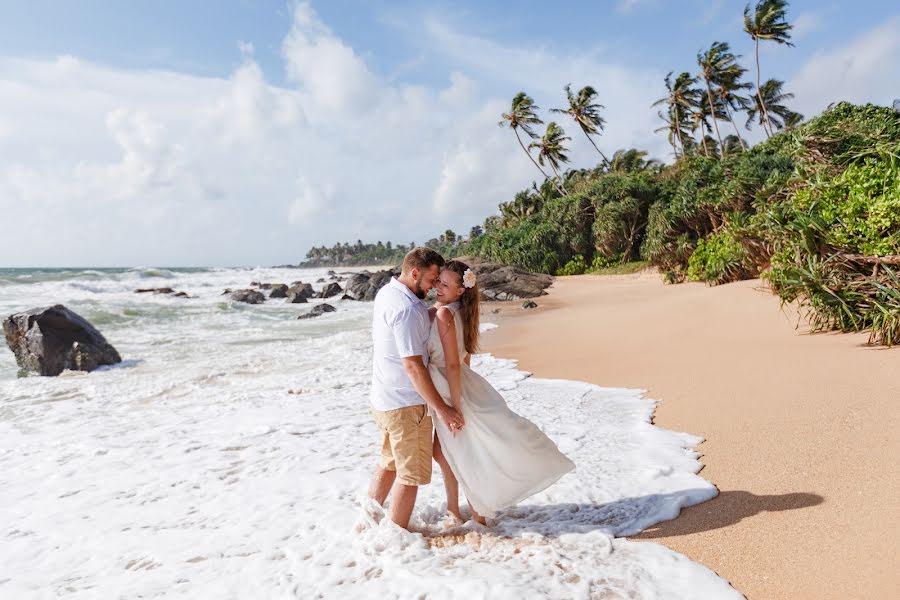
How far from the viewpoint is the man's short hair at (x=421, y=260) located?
325cm

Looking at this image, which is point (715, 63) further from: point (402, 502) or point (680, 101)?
point (402, 502)

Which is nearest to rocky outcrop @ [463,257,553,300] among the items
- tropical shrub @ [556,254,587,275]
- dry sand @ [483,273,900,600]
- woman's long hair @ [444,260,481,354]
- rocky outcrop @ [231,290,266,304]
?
tropical shrub @ [556,254,587,275]

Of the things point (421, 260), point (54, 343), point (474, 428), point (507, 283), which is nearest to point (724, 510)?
point (474, 428)

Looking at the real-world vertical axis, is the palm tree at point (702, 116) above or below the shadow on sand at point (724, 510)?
above

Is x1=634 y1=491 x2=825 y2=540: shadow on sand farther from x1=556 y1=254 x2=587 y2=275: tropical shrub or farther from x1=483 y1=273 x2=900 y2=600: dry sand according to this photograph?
x1=556 y1=254 x2=587 y2=275: tropical shrub

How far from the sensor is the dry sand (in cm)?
291

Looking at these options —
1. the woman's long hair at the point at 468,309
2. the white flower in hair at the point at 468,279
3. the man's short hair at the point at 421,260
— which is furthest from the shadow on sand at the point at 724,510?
the man's short hair at the point at 421,260

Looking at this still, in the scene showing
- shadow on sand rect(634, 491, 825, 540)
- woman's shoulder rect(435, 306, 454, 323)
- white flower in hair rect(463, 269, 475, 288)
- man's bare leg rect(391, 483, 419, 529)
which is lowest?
shadow on sand rect(634, 491, 825, 540)

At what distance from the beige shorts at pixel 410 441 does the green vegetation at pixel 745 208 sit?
6347 millimetres

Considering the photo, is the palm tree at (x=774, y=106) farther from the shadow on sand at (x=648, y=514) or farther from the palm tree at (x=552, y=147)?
the shadow on sand at (x=648, y=514)

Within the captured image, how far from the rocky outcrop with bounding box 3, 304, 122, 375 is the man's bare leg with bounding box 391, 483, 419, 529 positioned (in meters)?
9.85

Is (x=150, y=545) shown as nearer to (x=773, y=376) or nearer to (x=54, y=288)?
(x=773, y=376)

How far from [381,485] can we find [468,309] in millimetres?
1356

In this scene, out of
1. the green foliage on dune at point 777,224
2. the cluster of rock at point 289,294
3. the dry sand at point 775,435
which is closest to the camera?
the dry sand at point 775,435
